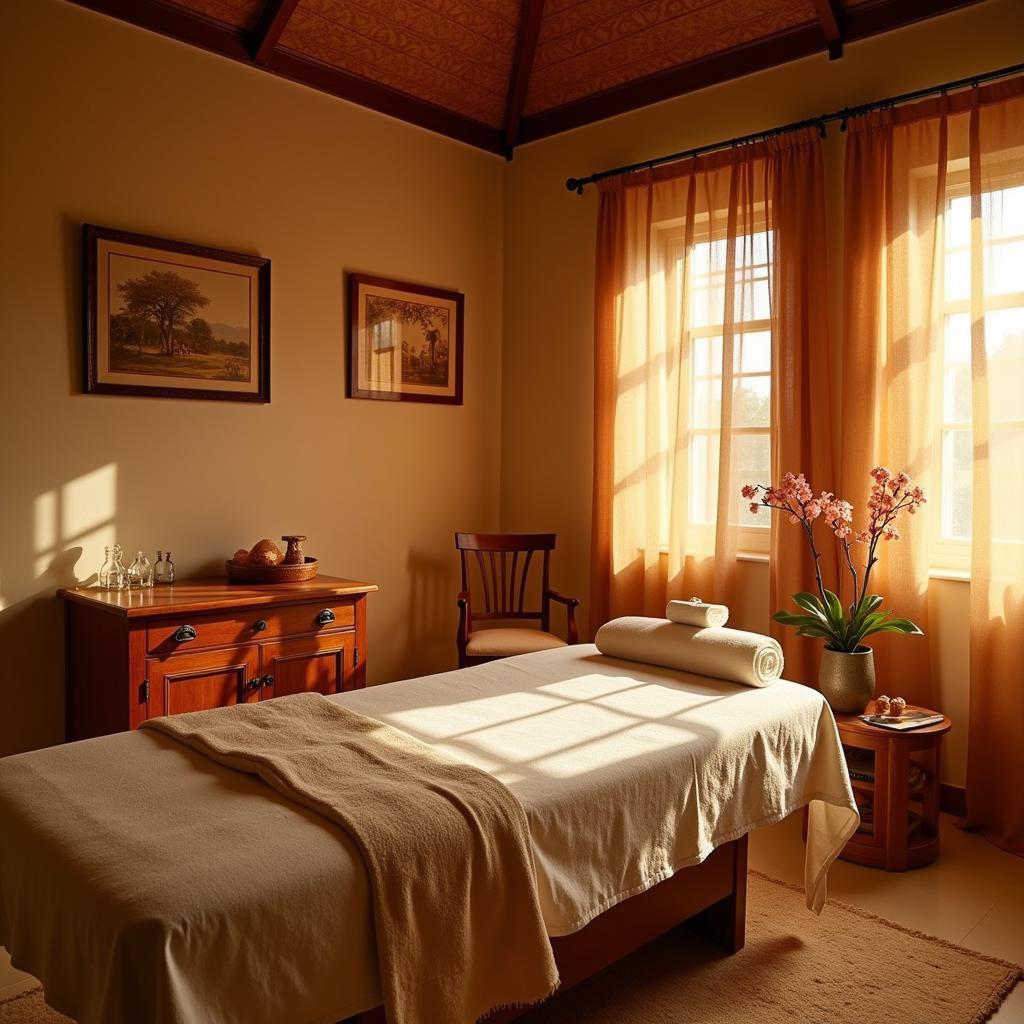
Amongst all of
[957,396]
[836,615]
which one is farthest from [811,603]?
[957,396]

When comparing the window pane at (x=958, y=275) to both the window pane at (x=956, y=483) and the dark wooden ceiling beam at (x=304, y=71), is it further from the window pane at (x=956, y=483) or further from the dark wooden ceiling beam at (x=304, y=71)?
the dark wooden ceiling beam at (x=304, y=71)

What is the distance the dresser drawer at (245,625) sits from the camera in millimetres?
3254

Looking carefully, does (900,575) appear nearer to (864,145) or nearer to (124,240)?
(864,145)

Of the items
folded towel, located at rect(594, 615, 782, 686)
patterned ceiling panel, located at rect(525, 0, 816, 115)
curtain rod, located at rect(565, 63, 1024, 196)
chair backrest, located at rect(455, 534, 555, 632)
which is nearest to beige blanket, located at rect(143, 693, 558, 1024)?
folded towel, located at rect(594, 615, 782, 686)

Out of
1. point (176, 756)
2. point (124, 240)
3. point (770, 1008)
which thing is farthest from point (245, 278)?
point (770, 1008)

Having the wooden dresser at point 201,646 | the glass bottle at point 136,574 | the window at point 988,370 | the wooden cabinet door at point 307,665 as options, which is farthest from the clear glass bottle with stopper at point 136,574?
the window at point 988,370

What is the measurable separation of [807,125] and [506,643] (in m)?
2.61

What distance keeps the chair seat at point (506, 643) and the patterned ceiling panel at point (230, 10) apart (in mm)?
2923

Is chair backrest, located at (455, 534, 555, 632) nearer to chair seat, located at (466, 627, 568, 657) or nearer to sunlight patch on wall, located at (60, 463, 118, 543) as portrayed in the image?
chair seat, located at (466, 627, 568, 657)

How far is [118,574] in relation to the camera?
142 inches

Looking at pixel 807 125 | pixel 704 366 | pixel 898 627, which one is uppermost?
pixel 807 125

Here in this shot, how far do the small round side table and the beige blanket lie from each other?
179 cm

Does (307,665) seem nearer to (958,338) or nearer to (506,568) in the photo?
(506,568)

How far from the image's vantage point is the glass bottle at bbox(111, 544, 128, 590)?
11.8ft
